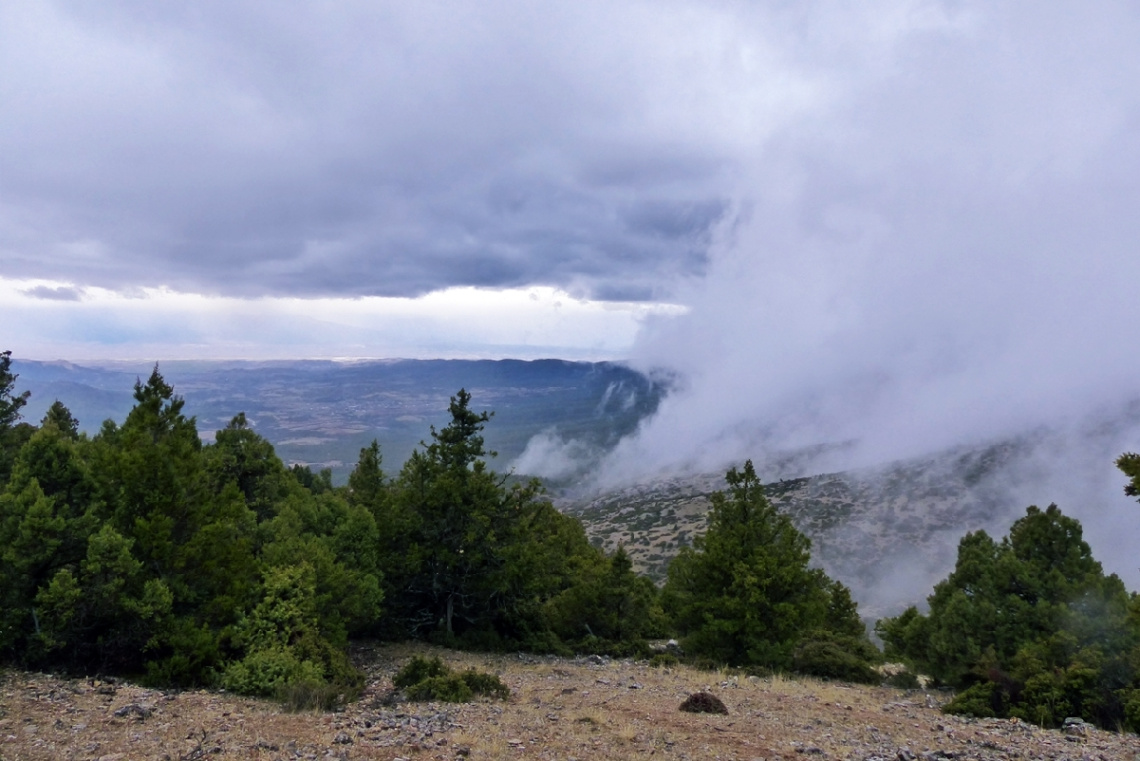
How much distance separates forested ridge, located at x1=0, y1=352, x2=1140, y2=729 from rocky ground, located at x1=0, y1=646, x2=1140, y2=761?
1.44m

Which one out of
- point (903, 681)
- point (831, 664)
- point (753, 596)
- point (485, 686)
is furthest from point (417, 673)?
point (903, 681)

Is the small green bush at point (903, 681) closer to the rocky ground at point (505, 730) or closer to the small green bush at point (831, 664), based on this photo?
the small green bush at point (831, 664)

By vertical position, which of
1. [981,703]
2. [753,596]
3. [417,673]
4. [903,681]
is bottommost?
[903,681]

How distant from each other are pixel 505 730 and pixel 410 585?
51.7 ft

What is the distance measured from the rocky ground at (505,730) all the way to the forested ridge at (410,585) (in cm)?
144

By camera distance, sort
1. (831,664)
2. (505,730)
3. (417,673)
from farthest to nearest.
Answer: (831,664) < (417,673) < (505,730)

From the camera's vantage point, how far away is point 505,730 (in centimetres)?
1202

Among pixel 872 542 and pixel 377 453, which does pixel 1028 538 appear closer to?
pixel 377 453

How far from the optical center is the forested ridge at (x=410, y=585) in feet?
47.8

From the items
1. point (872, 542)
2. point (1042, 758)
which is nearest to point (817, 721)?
point (1042, 758)

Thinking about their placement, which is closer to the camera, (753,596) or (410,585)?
(753,596)

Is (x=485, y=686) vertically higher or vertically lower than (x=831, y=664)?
higher

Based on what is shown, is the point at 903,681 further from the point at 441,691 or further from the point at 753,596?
the point at 441,691

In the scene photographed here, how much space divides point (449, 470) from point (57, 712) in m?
16.6
